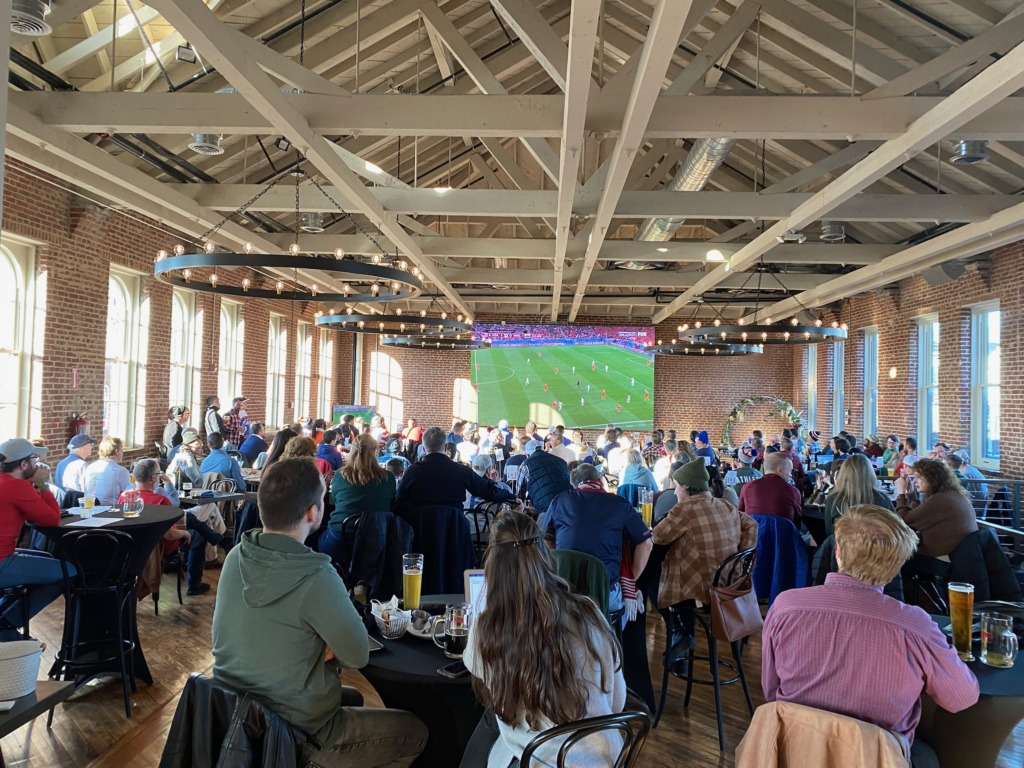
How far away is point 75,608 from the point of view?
398cm

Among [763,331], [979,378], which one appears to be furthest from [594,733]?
[979,378]

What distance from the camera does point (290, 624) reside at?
2.08 meters

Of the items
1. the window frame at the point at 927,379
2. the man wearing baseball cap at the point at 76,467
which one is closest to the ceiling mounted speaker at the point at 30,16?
the man wearing baseball cap at the point at 76,467

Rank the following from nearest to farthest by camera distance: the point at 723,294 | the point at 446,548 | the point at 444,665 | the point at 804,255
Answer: the point at 444,665 < the point at 446,548 < the point at 804,255 < the point at 723,294

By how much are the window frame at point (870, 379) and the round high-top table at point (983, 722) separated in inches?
449

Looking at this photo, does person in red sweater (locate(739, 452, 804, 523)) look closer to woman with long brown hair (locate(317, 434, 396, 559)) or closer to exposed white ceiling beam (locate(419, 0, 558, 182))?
woman with long brown hair (locate(317, 434, 396, 559))

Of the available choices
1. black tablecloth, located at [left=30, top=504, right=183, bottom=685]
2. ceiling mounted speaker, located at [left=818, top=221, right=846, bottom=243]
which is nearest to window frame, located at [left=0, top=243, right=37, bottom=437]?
black tablecloth, located at [left=30, top=504, right=183, bottom=685]

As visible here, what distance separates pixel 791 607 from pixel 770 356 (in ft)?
52.0

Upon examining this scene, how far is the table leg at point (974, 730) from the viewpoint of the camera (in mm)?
2324

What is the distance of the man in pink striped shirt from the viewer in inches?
79.9

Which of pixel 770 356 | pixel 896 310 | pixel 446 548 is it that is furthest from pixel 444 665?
pixel 770 356

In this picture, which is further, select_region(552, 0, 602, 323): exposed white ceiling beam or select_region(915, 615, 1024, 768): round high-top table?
select_region(552, 0, 602, 323): exposed white ceiling beam

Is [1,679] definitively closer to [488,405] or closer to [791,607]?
[791,607]

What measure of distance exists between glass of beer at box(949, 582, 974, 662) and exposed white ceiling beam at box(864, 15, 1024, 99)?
3252 mm
